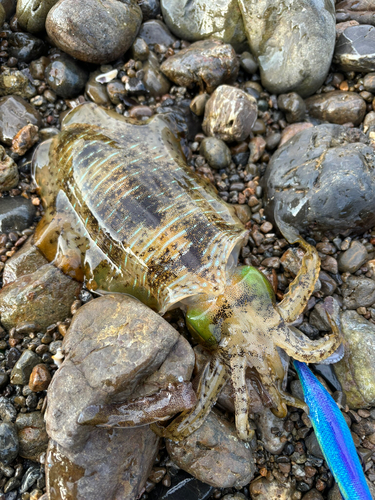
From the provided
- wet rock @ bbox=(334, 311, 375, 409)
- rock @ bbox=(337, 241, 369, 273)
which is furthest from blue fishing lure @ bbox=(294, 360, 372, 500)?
rock @ bbox=(337, 241, 369, 273)

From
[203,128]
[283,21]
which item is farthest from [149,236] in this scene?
[283,21]

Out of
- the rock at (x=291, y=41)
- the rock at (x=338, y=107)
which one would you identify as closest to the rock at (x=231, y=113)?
the rock at (x=291, y=41)

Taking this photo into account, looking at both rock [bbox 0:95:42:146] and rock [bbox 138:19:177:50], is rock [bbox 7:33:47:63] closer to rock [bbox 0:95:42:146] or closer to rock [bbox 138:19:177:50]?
rock [bbox 0:95:42:146]

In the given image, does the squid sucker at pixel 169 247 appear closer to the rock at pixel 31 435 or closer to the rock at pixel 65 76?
the rock at pixel 65 76

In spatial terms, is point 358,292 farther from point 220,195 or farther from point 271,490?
point 271,490

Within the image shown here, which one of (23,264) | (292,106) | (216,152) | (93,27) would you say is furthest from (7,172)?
(292,106)
